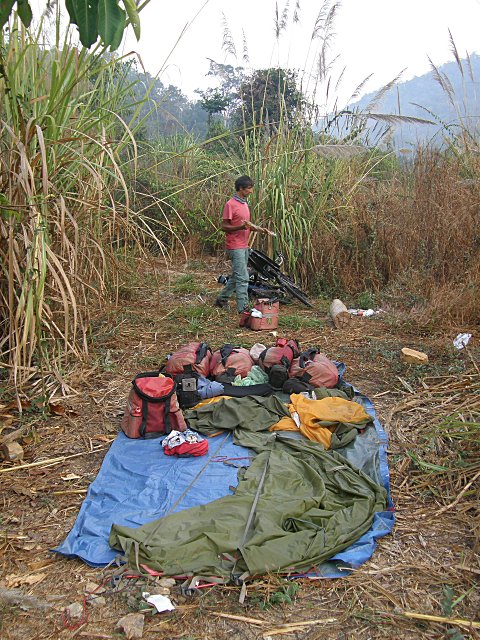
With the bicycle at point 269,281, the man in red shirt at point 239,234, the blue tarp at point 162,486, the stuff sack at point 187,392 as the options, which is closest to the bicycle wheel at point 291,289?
the bicycle at point 269,281

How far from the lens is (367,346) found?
4938 mm

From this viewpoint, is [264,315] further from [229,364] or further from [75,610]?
[75,610]

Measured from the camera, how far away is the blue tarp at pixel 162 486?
7.74 feet

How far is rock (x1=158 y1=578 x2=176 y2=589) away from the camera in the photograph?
2.12 m

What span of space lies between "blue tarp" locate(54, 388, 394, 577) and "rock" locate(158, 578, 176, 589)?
0.28 meters

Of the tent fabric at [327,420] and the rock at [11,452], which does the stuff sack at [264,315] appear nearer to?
the tent fabric at [327,420]

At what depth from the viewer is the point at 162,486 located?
2.89 meters

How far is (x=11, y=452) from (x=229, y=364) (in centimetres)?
168

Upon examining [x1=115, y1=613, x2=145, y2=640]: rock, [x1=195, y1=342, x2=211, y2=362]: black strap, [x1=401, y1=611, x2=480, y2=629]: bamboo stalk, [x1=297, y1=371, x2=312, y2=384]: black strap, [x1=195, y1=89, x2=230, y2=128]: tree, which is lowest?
[x1=401, y1=611, x2=480, y2=629]: bamboo stalk

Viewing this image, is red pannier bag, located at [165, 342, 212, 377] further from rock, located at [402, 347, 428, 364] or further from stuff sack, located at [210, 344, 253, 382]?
rock, located at [402, 347, 428, 364]

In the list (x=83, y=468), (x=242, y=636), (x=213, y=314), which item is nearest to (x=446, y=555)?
(x=242, y=636)

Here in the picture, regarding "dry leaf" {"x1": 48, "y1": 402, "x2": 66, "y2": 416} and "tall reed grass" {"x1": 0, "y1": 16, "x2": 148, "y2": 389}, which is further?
"dry leaf" {"x1": 48, "y1": 402, "x2": 66, "y2": 416}

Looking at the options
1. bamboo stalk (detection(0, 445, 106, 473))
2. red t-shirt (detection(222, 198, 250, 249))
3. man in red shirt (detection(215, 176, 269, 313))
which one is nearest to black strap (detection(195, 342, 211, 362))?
bamboo stalk (detection(0, 445, 106, 473))

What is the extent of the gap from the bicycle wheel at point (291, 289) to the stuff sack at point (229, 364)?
2.00m
